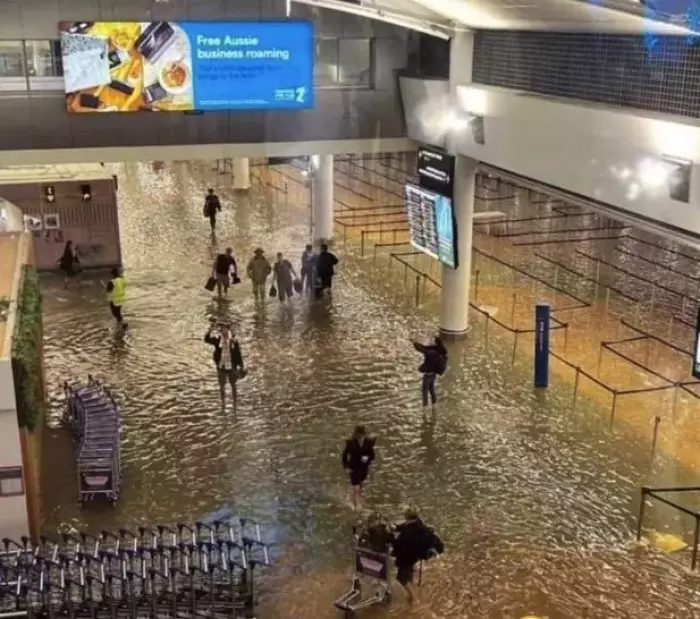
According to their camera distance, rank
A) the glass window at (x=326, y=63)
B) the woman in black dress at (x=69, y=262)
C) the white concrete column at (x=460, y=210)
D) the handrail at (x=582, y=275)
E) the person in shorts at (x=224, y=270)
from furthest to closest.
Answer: the woman in black dress at (x=69, y=262) < the handrail at (x=582, y=275) < the person in shorts at (x=224, y=270) < the glass window at (x=326, y=63) < the white concrete column at (x=460, y=210)

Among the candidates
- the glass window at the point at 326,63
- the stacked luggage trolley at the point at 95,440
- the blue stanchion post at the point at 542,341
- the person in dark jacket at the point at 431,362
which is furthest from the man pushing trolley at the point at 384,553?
the glass window at the point at 326,63

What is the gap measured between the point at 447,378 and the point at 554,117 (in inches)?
202

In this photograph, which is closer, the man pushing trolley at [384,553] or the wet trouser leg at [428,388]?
the man pushing trolley at [384,553]

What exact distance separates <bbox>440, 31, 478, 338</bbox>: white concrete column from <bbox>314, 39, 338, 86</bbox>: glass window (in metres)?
2.75

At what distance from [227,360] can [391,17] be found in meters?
6.54

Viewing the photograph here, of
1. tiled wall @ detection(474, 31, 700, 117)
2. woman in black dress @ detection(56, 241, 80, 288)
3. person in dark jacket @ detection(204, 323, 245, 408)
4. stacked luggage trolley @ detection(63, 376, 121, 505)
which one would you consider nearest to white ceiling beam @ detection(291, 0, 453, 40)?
tiled wall @ detection(474, 31, 700, 117)

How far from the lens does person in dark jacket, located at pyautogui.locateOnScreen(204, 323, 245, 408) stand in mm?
14858

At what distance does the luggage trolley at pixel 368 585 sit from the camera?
31.2 ft

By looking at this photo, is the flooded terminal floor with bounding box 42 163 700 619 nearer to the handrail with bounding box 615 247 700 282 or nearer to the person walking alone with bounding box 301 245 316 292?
the person walking alone with bounding box 301 245 316 292

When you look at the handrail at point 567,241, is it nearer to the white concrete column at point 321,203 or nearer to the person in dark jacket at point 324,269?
the white concrete column at point 321,203

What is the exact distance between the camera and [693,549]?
34.6 ft

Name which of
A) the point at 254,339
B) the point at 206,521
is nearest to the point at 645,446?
the point at 206,521

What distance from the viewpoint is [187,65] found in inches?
692

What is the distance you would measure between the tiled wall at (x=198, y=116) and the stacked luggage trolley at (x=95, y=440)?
5.61m
